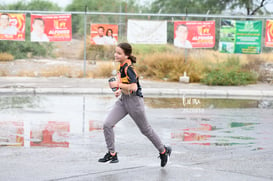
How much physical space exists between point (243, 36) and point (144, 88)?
4.93m

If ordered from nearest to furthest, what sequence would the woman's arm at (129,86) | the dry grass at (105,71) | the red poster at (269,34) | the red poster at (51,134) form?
the woman's arm at (129,86)
the red poster at (51,134)
the red poster at (269,34)
the dry grass at (105,71)

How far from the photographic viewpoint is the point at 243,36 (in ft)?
64.6

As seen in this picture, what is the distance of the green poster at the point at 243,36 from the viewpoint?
19.6 metres

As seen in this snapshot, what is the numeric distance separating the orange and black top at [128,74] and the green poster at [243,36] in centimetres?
1340

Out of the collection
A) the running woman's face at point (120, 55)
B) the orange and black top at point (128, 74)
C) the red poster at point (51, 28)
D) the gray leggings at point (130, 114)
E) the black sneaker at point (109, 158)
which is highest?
the red poster at point (51, 28)

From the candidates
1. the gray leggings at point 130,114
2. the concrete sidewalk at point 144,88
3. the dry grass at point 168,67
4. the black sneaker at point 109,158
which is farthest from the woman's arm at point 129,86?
the dry grass at point 168,67

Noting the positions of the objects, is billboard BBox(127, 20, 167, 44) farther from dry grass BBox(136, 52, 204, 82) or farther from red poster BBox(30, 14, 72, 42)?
red poster BBox(30, 14, 72, 42)

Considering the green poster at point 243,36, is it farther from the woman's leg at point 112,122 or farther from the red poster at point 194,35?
the woman's leg at point 112,122

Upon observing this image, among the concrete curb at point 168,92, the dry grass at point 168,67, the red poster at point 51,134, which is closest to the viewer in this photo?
the red poster at point 51,134

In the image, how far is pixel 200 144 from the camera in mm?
8578

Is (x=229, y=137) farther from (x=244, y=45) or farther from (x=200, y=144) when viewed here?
(x=244, y=45)

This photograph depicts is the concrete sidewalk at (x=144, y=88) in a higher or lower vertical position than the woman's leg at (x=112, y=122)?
lower

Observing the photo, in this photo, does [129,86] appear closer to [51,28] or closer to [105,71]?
[51,28]

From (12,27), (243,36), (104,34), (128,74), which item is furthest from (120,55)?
(243,36)
